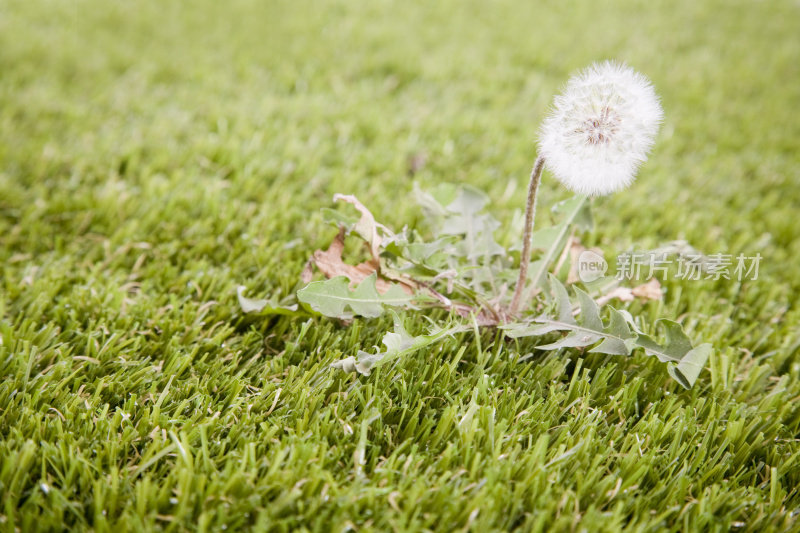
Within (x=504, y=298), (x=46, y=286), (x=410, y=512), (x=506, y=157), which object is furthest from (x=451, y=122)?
(x=410, y=512)

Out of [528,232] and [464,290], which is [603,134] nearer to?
[528,232]

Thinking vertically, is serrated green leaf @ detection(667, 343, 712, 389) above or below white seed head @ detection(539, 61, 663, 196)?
below

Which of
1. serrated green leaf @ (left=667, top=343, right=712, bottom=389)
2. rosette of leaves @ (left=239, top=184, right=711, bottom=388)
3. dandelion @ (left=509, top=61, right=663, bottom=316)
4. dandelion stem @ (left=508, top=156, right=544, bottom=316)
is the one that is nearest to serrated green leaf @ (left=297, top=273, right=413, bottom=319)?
rosette of leaves @ (left=239, top=184, right=711, bottom=388)

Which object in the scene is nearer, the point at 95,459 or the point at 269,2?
the point at 95,459

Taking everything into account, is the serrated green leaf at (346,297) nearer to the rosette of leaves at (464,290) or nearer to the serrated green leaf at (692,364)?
the rosette of leaves at (464,290)

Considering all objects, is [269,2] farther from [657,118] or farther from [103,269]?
[657,118]

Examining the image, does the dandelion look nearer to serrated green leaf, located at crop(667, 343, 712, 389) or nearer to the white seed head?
the white seed head

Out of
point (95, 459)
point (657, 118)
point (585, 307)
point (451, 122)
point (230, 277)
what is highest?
point (657, 118)
